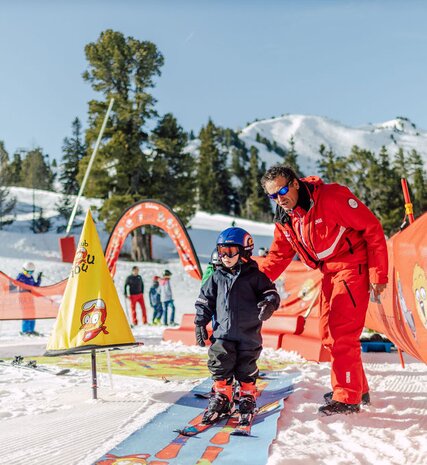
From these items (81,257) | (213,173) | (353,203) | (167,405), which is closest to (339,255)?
(353,203)

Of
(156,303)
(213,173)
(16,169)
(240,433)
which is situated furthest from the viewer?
(16,169)

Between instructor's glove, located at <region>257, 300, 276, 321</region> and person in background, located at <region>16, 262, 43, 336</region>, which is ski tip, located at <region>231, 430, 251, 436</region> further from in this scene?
person in background, located at <region>16, 262, 43, 336</region>

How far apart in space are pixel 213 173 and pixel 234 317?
68506 mm

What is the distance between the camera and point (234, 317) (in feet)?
12.9

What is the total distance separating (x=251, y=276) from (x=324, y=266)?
627 millimetres

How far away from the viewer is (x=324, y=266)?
4211 mm

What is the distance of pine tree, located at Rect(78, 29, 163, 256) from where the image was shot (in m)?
32.0

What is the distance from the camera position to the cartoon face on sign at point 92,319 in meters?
4.54

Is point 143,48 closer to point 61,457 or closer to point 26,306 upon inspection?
point 26,306

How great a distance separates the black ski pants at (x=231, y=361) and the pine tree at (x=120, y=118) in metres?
27.9

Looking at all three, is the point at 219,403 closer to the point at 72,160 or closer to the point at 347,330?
the point at 347,330

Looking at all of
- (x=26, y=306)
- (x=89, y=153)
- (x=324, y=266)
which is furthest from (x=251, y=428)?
(x=89, y=153)

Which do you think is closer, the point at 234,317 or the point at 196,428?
the point at 196,428

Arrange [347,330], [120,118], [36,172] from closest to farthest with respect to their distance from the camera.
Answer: [347,330] → [120,118] → [36,172]
